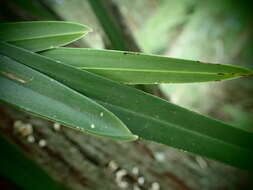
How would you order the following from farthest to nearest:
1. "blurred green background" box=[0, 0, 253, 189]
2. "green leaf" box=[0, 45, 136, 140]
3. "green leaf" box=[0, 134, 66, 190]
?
"blurred green background" box=[0, 0, 253, 189] → "green leaf" box=[0, 134, 66, 190] → "green leaf" box=[0, 45, 136, 140]

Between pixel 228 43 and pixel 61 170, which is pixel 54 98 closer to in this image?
pixel 61 170

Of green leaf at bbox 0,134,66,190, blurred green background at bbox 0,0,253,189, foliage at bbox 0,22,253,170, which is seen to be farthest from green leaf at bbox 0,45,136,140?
blurred green background at bbox 0,0,253,189

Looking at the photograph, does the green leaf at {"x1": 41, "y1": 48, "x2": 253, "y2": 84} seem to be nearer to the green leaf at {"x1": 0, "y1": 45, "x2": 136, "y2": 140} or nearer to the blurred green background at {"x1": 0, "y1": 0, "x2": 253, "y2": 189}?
the green leaf at {"x1": 0, "y1": 45, "x2": 136, "y2": 140}

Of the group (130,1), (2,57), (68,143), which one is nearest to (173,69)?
(2,57)

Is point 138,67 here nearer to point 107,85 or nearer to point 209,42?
point 107,85

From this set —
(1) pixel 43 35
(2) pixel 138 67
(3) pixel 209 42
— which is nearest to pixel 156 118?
(2) pixel 138 67

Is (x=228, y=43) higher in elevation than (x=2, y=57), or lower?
higher

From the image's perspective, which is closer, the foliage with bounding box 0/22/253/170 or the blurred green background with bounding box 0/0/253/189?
the foliage with bounding box 0/22/253/170
